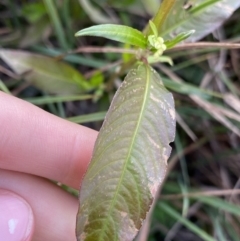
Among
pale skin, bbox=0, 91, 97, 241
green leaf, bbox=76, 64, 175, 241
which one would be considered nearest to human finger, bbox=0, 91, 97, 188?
pale skin, bbox=0, 91, 97, 241

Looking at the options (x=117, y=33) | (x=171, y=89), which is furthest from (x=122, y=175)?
(x=171, y=89)

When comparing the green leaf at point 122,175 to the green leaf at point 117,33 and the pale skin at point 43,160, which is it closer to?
the green leaf at point 117,33

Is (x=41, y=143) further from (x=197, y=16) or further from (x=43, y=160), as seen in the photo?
(x=197, y=16)

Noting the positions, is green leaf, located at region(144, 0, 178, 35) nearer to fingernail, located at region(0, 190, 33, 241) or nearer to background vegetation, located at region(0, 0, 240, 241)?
background vegetation, located at region(0, 0, 240, 241)

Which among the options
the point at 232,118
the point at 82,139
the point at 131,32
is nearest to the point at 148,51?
the point at 131,32

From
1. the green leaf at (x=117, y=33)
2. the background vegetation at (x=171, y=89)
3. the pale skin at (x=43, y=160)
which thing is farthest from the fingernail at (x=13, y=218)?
the green leaf at (x=117, y=33)

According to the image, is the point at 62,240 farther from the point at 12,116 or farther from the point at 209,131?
the point at 209,131

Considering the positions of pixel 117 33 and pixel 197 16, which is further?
pixel 197 16
